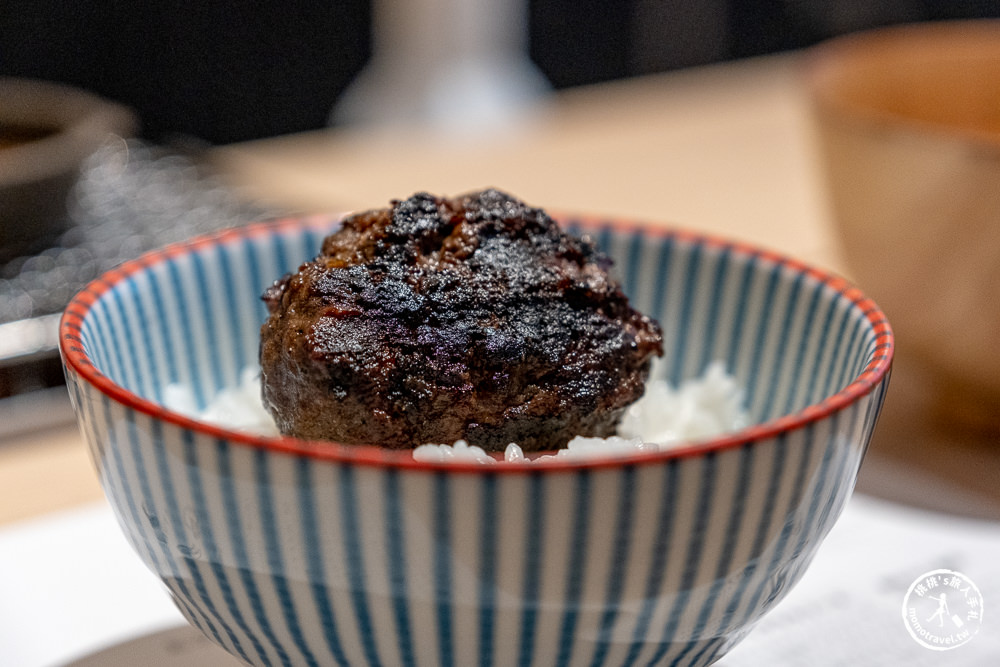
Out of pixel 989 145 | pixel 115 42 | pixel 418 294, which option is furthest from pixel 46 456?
pixel 115 42

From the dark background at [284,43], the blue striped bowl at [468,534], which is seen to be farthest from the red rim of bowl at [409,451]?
the dark background at [284,43]

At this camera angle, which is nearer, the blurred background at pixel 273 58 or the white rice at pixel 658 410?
the white rice at pixel 658 410

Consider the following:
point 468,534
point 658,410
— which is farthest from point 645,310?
point 468,534

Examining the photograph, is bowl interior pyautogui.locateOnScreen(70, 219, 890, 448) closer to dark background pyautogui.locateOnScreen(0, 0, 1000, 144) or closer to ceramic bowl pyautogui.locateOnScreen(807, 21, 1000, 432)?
ceramic bowl pyautogui.locateOnScreen(807, 21, 1000, 432)

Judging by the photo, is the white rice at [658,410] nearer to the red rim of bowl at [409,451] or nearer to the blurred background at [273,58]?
the red rim of bowl at [409,451]

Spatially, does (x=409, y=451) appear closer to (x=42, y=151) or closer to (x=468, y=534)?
(x=468, y=534)
